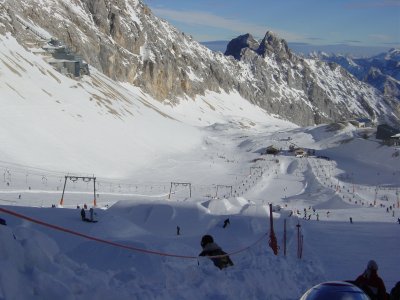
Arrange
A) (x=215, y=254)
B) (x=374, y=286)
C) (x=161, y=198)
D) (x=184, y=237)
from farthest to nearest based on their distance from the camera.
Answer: (x=161, y=198), (x=184, y=237), (x=215, y=254), (x=374, y=286)

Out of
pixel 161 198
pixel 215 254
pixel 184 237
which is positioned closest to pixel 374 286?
pixel 215 254

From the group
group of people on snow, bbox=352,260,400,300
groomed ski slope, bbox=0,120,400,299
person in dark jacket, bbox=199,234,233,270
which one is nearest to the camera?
groomed ski slope, bbox=0,120,400,299

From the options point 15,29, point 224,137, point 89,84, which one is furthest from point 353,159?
point 15,29

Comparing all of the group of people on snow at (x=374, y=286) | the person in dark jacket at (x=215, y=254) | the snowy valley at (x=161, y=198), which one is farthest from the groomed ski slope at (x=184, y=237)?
the group of people on snow at (x=374, y=286)

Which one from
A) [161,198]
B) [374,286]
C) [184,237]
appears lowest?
[184,237]

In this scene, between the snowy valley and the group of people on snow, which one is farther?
the snowy valley

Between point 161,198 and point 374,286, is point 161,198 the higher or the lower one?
the higher one

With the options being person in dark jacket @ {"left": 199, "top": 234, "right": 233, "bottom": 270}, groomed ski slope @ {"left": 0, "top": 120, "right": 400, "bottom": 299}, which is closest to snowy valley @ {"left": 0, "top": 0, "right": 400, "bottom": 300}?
groomed ski slope @ {"left": 0, "top": 120, "right": 400, "bottom": 299}

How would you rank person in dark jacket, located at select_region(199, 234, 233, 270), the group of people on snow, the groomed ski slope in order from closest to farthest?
the groomed ski slope, the group of people on snow, person in dark jacket, located at select_region(199, 234, 233, 270)

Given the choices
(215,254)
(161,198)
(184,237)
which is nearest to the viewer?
(215,254)

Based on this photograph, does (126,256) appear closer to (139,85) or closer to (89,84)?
(89,84)

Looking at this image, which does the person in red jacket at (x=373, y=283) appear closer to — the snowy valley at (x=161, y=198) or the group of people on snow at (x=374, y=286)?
the group of people on snow at (x=374, y=286)

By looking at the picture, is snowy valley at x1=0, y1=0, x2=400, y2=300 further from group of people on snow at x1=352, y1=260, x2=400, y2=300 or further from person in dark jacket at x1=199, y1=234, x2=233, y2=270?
group of people on snow at x1=352, y1=260, x2=400, y2=300

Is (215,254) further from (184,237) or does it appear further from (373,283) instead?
(184,237)
